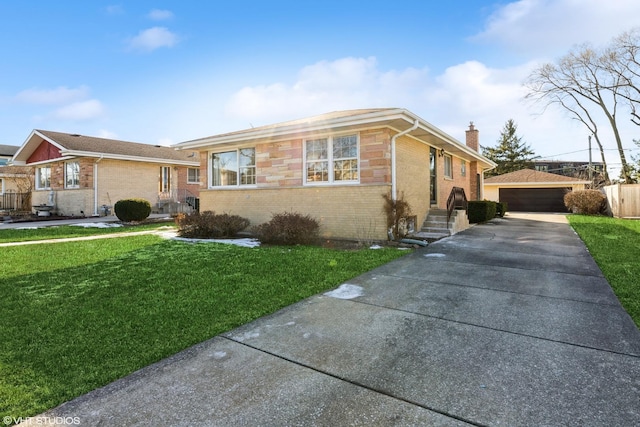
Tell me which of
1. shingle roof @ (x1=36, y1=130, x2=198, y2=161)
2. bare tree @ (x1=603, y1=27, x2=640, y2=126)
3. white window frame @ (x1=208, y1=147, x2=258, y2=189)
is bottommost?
white window frame @ (x1=208, y1=147, x2=258, y2=189)

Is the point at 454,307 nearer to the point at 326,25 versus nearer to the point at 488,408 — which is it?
the point at 488,408

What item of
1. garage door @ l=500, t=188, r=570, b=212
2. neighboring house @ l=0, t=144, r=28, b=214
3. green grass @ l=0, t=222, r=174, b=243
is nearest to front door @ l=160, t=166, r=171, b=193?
green grass @ l=0, t=222, r=174, b=243

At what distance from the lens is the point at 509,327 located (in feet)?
11.3

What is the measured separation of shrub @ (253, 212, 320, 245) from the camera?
9.05 m

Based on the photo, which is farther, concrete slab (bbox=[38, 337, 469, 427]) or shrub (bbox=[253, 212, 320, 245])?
shrub (bbox=[253, 212, 320, 245])

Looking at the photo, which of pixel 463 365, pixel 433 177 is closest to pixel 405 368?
pixel 463 365

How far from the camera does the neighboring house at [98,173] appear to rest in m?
18.7

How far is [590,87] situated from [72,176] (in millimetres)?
39612

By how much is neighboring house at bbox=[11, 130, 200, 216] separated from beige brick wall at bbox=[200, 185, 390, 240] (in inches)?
432

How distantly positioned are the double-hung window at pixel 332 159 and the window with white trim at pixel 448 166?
650 cm

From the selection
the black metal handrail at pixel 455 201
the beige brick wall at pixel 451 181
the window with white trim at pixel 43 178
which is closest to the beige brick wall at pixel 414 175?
the black metal handrail at pixel 455 201

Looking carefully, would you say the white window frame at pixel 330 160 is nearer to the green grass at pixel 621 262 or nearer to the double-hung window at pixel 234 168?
the double-hung window at pixel 234 168

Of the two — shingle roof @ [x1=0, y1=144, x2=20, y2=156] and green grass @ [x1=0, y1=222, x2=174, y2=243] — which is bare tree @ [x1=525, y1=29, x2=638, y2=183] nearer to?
green grass @ [x1=0, y1=222, x2=174, y2=243]

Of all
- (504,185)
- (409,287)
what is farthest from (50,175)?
(504,185)
